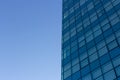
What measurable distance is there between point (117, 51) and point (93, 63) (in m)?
4.38

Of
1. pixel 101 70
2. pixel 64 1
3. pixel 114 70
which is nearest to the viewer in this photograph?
pixel 114 70

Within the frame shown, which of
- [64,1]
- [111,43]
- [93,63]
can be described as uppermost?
[111,43]

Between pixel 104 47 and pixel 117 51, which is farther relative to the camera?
pixel 104 47

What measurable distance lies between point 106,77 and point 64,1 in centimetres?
3985

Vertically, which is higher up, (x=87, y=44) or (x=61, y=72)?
(x=87, y=44)

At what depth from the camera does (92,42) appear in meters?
41.4

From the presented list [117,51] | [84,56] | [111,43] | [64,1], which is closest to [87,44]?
[84,56]

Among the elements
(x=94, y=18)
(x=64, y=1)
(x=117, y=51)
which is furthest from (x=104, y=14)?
(x=64, y=1)

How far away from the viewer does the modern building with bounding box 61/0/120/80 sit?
3431cm

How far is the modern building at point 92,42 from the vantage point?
34312 millimetres

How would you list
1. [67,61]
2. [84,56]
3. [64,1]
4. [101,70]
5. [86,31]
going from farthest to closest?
[64,1], [86,31], [67,61], [84,56], [101,70]

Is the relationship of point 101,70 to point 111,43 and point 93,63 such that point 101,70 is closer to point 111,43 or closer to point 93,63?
point 93,63

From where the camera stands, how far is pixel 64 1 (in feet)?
223

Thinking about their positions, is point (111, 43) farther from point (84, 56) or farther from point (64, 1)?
point (64, 1)
